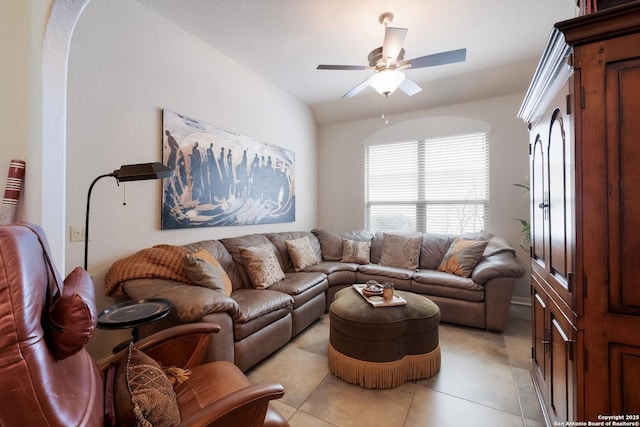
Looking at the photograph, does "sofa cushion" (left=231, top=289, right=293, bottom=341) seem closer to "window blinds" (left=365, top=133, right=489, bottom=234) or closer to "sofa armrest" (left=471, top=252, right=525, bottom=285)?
"sofa armrest" (left=471, top=252, right=525, bottom=285)

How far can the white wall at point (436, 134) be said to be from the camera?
3.66m

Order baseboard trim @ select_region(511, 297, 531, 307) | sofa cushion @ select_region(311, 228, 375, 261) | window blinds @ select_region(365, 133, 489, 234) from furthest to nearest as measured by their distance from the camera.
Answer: sofa cushion @ select_region(311, 228, 375, 261), window blinds @ select_region(365, 133, 489, 234), baseboard trim @ select_region(511, 297, 531, 307)

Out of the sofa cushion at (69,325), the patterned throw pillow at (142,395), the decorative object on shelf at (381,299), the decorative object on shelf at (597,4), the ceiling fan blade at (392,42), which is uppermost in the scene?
the ceiling fan blade at (392,42)

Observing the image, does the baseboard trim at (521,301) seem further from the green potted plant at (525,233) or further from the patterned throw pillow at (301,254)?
the patterned throw pillow at (301,254)

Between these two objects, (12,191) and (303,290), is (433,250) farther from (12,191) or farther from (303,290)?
(12,191)

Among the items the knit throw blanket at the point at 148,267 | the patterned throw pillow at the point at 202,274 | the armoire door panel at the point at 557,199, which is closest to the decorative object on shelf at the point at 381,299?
the armoire door panel at the point at 557,199

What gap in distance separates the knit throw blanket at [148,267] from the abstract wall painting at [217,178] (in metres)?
0.40

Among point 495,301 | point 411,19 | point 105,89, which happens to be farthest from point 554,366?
point 105,89

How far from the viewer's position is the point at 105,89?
2141 millimetres

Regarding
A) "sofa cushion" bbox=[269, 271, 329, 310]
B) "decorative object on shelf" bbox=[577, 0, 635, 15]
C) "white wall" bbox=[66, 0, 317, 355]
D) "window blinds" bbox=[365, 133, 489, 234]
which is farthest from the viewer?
"window blinds" bbox=[365, 133, 489, 234]

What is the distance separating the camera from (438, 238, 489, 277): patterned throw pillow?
3.22 meters

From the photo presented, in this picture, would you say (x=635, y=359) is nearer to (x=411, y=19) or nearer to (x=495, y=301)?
(x=495, y=301)

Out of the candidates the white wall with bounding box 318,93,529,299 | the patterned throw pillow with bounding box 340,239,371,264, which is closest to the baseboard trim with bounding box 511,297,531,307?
the white wall with bounding box 318,93,529,299

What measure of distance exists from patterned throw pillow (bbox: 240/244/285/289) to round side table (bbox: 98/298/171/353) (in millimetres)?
1032
